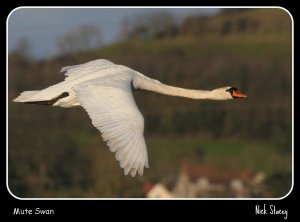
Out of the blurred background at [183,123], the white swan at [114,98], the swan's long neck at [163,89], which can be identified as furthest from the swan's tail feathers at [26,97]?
the blurred background at [183,123]

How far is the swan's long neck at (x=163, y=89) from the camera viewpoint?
10.1 meters

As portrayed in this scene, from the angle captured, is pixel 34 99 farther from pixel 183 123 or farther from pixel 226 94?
pixel 183 123

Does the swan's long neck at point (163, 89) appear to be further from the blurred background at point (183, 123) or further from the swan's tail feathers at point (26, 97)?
the blurred background at point (183, 123)

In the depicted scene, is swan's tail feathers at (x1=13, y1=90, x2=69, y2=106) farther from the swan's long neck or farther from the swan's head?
the swan's head

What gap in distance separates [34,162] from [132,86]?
60.0ft

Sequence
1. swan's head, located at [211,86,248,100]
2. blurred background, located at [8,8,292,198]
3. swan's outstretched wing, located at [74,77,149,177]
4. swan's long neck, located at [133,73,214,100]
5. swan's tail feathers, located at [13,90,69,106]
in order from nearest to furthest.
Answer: swan's outstretched wing, located at [74,77,149,177]
swan's tail feathers, located at [13,90,69,106]
swan's long neck, located at [133,73,214,100]
swan's head, located at [211,86,248,100]
blurred background, located at [8,8,292,198]

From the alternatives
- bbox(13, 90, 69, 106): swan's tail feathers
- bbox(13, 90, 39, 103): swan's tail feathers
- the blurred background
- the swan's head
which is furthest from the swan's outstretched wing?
the blurred background

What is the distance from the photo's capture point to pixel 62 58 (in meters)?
27.7

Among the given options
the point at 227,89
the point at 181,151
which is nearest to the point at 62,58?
the point at 181,151

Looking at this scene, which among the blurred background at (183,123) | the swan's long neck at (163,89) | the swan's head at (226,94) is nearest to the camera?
the swan's long neck at (163,89)

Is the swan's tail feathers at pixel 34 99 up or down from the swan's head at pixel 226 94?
up

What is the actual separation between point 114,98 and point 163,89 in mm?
1148

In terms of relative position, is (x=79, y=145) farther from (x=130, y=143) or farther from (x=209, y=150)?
(x=130, y=143)

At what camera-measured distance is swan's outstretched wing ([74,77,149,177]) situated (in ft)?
28.1
